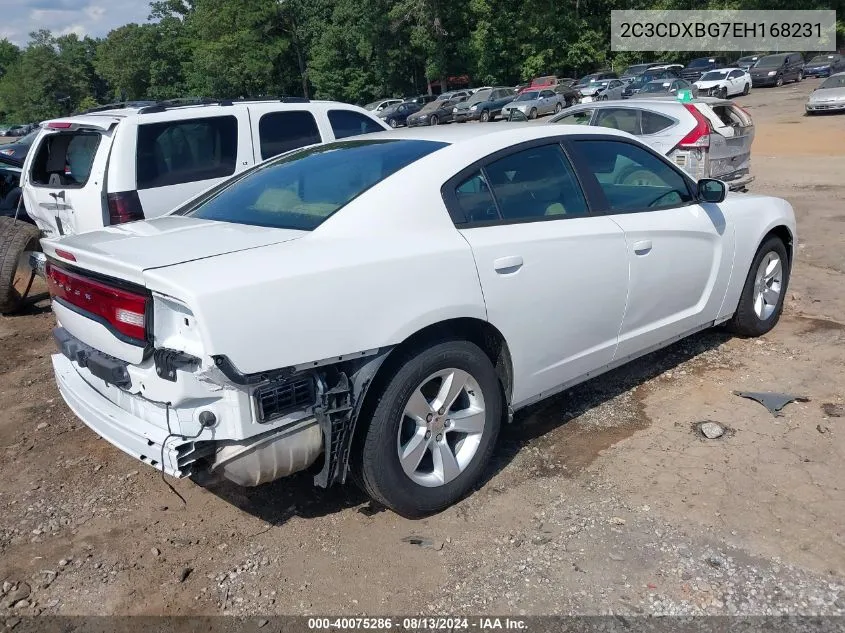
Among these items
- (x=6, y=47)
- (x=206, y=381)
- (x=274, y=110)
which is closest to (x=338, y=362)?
(x=206, y=381)

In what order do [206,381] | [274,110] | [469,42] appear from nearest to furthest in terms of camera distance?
[206,381], [274,110], [469,42]

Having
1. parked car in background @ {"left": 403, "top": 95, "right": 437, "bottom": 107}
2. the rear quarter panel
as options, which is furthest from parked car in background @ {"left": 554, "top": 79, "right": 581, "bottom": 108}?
the rear quarter panel

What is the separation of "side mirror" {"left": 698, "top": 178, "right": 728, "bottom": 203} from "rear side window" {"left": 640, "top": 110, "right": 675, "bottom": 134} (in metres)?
5.83

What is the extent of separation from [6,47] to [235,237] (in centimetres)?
17874

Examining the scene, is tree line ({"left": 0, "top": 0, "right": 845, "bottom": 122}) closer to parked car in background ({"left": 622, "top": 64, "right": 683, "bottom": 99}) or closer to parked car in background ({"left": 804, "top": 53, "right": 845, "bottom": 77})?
parked car in background ({"left": 804, "top": 53, "right": 845, "bottom": 77})

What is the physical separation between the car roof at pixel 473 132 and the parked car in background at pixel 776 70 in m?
42.4

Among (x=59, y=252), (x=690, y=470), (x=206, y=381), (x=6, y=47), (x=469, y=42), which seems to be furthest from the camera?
(x=6, y=47)

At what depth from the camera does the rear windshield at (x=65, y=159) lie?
6.25m

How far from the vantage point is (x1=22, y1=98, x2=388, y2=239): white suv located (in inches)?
237

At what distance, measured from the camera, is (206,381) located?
2678 millimetres

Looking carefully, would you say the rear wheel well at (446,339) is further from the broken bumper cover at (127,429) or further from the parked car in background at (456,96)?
the parked car in background at (456,96)

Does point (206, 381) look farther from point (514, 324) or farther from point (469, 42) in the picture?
point (469, 42)

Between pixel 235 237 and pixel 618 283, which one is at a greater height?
pixel 235 237

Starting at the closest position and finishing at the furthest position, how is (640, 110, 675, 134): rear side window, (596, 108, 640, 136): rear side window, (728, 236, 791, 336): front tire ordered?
(728, 236, 791, 336): front tire < (640, 110, 675, 134): rear side window < (596, 108, 640, 136): rear side window
